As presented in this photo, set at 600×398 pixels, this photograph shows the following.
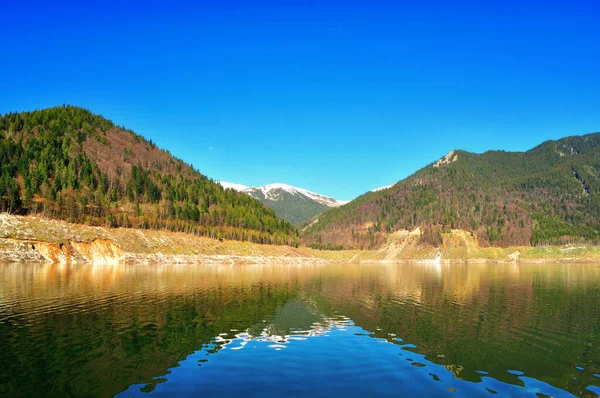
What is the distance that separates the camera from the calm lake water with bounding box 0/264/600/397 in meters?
21.5

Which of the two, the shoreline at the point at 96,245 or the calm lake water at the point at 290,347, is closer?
the calm lake water at the point at 290,347

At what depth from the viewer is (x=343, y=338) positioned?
3344cm

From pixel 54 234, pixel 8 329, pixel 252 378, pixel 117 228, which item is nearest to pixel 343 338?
pixel 252 378

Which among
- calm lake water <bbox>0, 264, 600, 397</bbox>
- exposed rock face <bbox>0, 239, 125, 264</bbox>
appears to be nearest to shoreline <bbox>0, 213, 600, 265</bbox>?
exposed rock face <bbox>0, 239, 125, 264</bbox>

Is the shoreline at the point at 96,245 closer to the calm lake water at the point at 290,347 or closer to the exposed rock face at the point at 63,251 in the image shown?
the exposed rock face at the point at 63,251

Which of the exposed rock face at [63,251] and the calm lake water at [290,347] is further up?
the exposed rock face at [63,251]

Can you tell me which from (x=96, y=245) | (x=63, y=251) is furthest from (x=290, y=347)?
(x=96, y=245)

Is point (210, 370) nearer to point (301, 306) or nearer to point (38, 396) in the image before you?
point (38, 396)

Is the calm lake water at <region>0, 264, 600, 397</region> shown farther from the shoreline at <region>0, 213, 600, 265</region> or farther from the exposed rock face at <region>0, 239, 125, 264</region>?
the shoreline at <region>0, 213, 600, 265</region>

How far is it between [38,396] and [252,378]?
10.7 meters

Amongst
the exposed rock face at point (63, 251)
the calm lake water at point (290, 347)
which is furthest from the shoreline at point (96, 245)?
the calm lake water at point (290, 347)

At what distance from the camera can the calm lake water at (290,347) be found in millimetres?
21516

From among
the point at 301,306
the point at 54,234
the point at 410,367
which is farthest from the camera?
the point at 54,234

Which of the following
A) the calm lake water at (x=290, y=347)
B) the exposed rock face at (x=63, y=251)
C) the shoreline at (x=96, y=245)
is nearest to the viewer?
the calm lake water at (x=290, y=347)
